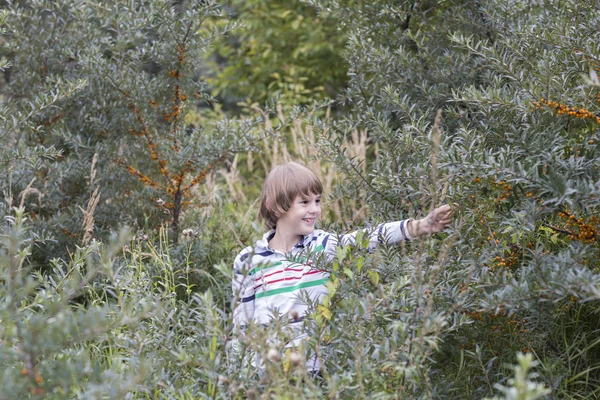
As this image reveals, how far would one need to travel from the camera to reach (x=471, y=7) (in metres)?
3.80

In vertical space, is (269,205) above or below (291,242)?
above

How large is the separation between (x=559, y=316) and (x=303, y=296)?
1059 mm

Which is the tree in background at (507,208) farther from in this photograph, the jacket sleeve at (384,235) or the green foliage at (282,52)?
the green foliage at (282,52)

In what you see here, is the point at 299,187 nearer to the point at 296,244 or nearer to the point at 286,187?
the point at 286,187

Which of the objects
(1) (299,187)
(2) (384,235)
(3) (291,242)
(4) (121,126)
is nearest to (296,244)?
(3) (291,242)

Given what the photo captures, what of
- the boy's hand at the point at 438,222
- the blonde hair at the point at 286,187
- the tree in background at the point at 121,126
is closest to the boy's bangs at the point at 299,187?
the blonde hair at the point at 286,187

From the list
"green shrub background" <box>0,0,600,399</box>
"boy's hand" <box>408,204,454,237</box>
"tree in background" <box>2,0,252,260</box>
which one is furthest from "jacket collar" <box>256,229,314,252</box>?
"tree in background" <box>2,0,252,260</box>

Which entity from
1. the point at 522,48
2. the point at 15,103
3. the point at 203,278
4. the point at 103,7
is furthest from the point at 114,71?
the point at 522,48

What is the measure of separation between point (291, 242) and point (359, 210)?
497 mm

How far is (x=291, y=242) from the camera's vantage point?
3143 mm

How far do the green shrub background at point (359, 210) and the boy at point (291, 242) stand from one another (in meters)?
0.10

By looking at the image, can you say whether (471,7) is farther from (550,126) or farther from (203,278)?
(203,278)

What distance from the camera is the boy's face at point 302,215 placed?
3.07 metres

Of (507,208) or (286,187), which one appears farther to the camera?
(286,187)
